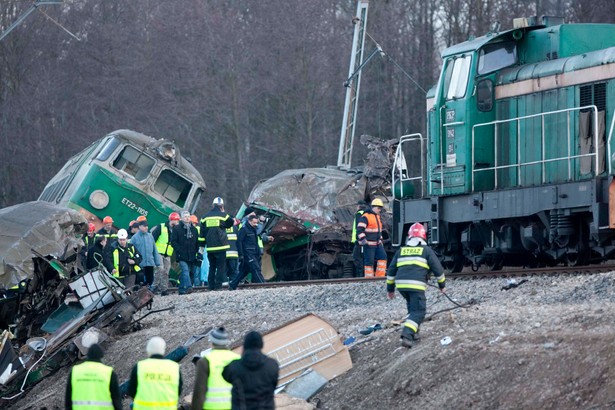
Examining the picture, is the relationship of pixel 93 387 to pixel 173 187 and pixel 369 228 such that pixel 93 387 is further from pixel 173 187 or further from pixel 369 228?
pixel 173 187

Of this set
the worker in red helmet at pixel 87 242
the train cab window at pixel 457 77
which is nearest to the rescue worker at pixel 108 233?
the worker in red helmet at pixel 87 242

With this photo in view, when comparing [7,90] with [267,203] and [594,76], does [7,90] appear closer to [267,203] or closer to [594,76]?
[267,203]

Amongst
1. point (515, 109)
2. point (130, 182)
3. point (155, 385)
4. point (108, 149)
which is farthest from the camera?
point (108, 149)

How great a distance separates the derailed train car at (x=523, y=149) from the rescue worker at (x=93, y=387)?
8041 millimetres

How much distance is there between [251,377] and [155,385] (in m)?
0.80

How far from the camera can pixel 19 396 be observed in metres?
16.8

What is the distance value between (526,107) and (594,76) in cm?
153

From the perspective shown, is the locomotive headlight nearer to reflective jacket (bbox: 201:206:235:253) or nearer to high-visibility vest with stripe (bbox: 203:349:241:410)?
reflective jacket (bbox: 201:206:235:253)

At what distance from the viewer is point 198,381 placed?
9.96m

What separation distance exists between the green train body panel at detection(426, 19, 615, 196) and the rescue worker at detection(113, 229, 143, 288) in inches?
215

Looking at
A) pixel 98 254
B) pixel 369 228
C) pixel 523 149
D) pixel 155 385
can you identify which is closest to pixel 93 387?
pixel 155 385

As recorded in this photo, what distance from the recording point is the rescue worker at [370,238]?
20.8 metres

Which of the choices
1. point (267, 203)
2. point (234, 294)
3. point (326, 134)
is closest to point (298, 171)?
point (267, 203)

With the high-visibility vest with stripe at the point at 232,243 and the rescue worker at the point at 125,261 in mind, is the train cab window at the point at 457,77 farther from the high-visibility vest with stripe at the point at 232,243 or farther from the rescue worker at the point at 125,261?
the rescue worker at the point at 125,261
